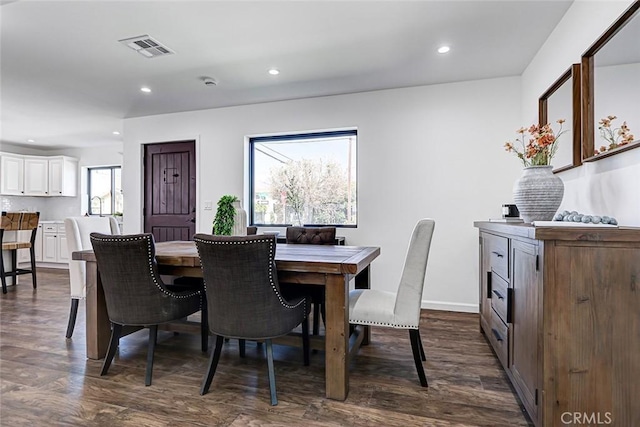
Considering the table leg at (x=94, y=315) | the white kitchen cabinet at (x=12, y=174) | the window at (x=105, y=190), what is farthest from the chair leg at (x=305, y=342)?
the white kitchen cabinet at (x=12, y=174)

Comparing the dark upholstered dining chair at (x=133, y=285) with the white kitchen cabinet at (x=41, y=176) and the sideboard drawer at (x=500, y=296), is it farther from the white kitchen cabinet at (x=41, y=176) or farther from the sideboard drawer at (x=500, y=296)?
the white kitchen cabinet at (x=41, y=176)

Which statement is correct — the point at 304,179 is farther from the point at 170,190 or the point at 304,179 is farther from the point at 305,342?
the point at 305,342

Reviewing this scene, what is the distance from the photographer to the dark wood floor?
1.71 metres

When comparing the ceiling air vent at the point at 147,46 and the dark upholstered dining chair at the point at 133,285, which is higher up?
the ceiling air vent at the point at 147,46

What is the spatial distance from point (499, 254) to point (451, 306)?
68.5 inches

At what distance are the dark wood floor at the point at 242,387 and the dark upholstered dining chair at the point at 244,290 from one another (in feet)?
0.64

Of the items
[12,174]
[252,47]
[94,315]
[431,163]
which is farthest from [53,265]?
[431,163]

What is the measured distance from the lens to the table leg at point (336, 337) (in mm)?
1883

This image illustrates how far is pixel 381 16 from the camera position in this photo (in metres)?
2.43

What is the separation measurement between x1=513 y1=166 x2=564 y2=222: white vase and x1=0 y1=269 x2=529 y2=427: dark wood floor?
1.05 metres

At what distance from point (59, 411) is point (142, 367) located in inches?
21.1

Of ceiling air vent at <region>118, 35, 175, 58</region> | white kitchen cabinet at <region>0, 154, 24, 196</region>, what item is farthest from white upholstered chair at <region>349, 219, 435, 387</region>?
white kitchen cabinet at <region>0, 154, 24, 196</region>

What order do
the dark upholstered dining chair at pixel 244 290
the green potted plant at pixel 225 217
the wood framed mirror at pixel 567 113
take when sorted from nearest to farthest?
the dark upholstered dining chair at pixel 244 290
the wood framed mirror at pixel 567 113
the green potted plant at pixel 225 217

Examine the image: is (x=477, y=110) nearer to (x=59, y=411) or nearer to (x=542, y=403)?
(x=542, y=403)
